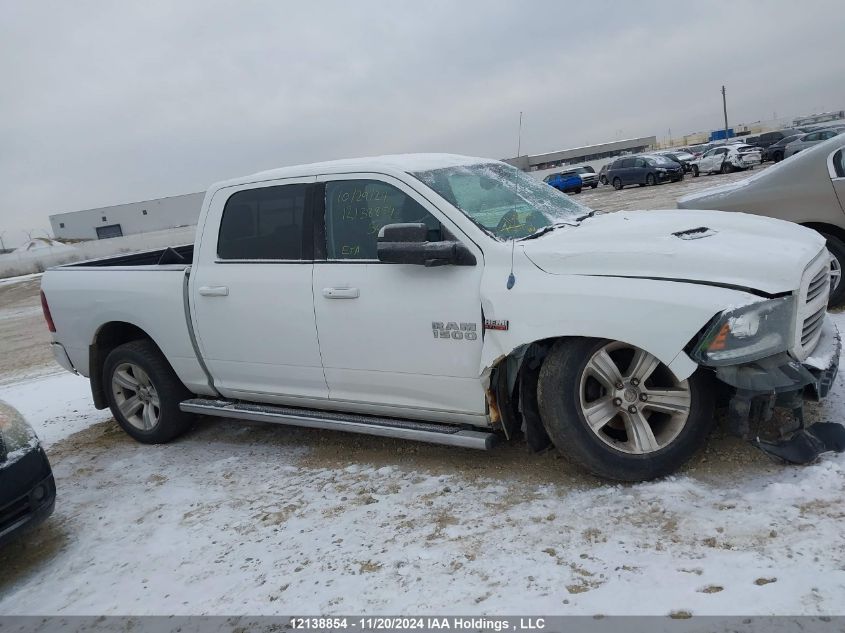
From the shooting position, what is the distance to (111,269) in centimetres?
566

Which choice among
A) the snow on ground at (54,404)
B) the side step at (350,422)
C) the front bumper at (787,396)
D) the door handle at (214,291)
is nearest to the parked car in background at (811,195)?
the front bumper at (787,396)

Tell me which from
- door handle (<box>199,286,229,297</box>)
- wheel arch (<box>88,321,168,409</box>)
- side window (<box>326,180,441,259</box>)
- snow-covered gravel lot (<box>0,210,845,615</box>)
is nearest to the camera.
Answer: snow-covered gravel lot (<box>0,210,845,615</box>)

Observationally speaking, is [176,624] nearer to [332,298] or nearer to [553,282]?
[332,298]

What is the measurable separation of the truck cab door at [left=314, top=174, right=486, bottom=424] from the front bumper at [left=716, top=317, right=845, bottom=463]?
52.7 inches

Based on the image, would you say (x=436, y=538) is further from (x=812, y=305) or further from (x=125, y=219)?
(x=125, y=219)

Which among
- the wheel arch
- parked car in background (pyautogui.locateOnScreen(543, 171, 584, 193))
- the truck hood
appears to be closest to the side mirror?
the truck hood

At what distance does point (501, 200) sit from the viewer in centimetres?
435

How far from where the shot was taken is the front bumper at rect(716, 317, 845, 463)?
3.30m

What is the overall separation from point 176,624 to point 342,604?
78 cm

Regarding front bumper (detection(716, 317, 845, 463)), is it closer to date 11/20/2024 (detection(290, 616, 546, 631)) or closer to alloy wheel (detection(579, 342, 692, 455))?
alloy wheel (detection(579, 342, 692, 455))

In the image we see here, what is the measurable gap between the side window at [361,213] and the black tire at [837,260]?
4.35 metres

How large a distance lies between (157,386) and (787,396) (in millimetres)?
4407

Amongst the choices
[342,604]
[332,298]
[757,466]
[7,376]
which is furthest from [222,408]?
[7,376]

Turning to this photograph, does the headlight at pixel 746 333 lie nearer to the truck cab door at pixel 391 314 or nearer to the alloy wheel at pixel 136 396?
the truck cab door at pixel 391 314
